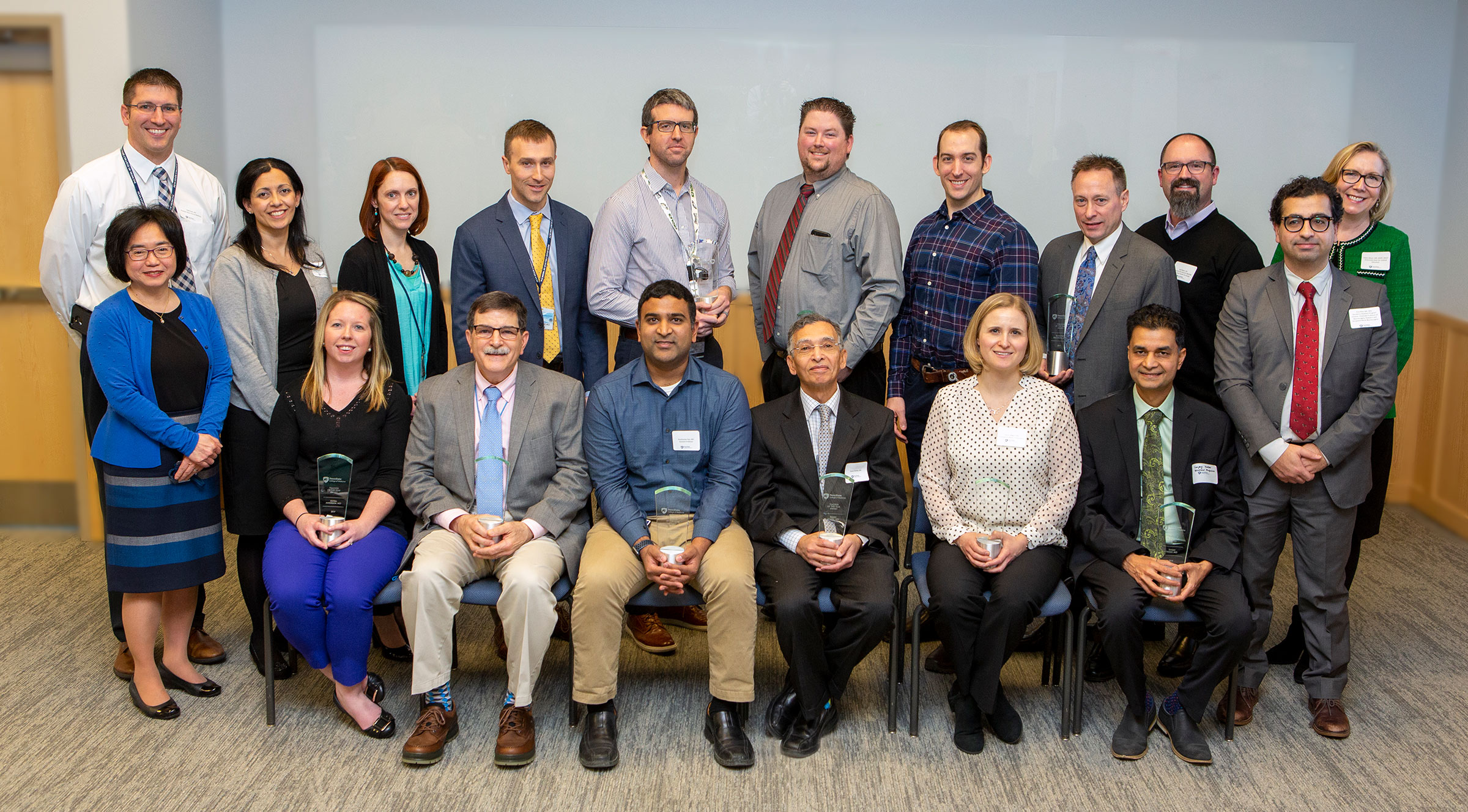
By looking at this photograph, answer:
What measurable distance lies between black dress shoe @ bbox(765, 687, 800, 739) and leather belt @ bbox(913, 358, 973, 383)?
1.27 m

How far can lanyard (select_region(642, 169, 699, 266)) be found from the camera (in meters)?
4.01

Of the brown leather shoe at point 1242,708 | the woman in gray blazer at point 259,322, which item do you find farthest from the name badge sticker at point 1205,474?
the woman in gray blazer at point 259,322

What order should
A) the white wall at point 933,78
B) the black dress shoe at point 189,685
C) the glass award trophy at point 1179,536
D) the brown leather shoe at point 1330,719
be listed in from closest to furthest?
the glass award trophy at point 1179,536, the brown leather shoe at point 1330,719, the black dress shoe at point 189,685, the white wall at point 933,78

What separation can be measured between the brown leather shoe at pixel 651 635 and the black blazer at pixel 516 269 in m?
1.01

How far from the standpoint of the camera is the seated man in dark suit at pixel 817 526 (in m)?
3.29

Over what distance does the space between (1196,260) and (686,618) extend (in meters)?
2.42

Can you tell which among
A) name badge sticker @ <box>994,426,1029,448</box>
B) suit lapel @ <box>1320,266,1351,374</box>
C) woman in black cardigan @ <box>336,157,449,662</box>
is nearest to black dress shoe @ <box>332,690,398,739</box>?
woman in black cardigan @ <box>336,157,449,662</box>

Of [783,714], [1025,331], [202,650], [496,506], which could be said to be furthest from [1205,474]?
[202,650]

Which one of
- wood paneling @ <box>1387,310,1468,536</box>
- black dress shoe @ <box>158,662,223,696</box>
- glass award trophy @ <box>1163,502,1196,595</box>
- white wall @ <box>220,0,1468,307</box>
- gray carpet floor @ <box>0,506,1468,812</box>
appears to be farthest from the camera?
white wall @ <box>220,0,1468,307</box>

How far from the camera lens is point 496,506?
3.49 meters

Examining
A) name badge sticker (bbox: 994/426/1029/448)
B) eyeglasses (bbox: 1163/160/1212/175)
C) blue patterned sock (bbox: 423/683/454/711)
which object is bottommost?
blue patterned sock (bbox: 423/683/454/711)

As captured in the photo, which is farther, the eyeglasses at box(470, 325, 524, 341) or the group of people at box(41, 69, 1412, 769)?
the eyeglasses at box(470, 325, 524, 341)

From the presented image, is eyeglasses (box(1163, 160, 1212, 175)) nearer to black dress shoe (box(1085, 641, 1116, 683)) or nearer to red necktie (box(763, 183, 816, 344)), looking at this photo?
red necktie (box(763, 183, 816, 344))

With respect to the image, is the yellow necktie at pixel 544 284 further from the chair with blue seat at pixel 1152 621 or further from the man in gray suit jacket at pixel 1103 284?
the chair with blue seat at pixel 1152 621
